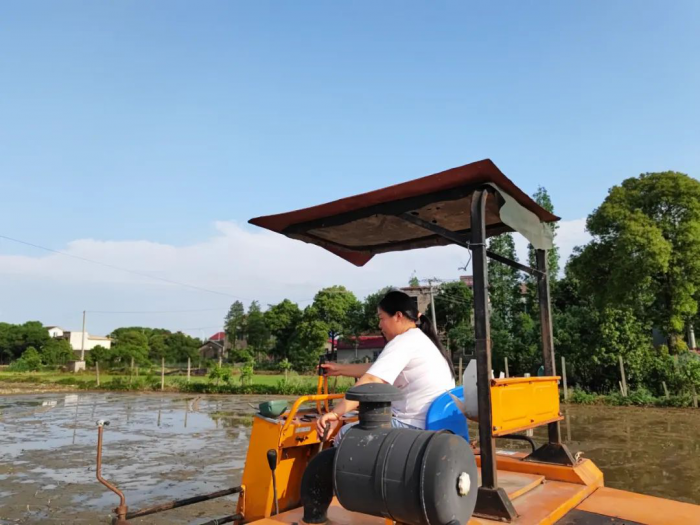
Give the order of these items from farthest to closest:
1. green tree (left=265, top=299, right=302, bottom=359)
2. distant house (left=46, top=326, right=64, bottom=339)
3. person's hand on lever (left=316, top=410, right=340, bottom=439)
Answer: distant house (left=46, top=326, right=64, bottom=339)
green tree (left=265, top=299, right=302, bottom=359)
person's hand on lever (left=316, top=410, right=340, bottom=439)

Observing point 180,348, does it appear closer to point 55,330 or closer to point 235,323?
point 235,323

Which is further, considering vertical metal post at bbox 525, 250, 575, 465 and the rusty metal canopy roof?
vertical metal post at bbox 525, 250, 575, 465

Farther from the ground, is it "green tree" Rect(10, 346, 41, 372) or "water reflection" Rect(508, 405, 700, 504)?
"green tree" Rect(10, 346, 41, 372)

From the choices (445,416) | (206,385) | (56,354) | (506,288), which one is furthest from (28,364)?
(445,416)

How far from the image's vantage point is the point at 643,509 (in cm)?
271

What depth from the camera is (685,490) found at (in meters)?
7.60

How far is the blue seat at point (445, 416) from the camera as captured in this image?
2.65 meters

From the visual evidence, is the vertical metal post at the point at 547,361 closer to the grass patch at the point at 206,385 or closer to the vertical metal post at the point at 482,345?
the vertical metal post at the point at 482,345

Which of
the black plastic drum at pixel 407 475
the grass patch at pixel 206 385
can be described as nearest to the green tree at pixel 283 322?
the grass patch at pixel 206 385

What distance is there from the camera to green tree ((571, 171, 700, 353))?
17312 mm

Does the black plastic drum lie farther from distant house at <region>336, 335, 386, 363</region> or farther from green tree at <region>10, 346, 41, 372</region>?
green tree at <region>10, 346, 41, 372</region>

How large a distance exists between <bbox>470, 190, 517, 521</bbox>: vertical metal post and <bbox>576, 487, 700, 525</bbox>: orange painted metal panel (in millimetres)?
620

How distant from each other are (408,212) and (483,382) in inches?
45.2

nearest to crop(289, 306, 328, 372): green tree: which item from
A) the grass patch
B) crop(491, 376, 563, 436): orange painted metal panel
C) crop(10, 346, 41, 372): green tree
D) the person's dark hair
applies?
the grass patch
